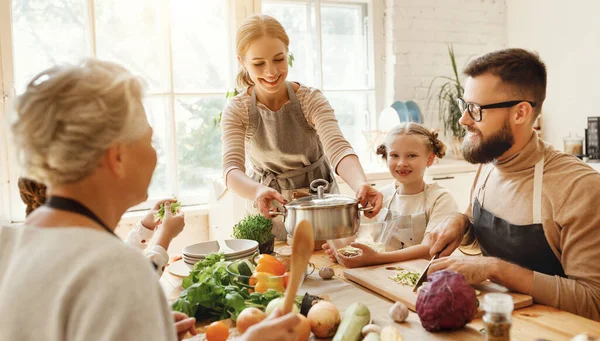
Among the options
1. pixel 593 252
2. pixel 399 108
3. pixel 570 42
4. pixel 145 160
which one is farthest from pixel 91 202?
pixel 570 42

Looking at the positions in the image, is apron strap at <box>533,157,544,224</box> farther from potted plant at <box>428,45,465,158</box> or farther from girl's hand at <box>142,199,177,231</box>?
potted plant at <box>428,45,465,158</box>

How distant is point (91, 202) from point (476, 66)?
1.54 meters

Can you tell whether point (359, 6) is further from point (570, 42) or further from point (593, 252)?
point (593, 252)

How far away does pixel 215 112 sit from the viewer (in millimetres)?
4477

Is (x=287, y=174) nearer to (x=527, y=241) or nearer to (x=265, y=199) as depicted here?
(x=265, y=199)

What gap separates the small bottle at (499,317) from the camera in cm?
107

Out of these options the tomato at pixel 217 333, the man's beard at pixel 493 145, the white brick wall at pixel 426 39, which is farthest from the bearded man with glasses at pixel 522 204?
the white brick wall at pixel 426 39

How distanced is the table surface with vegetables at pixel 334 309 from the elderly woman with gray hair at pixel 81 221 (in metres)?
0.51

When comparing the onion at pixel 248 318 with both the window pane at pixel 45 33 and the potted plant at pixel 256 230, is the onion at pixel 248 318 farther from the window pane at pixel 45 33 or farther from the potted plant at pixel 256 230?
the window pane at pixel 45 33

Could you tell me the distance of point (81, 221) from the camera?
0.83 m

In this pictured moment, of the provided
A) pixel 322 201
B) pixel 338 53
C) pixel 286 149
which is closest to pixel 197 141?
pixel 338 53

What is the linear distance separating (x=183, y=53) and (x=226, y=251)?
282cm

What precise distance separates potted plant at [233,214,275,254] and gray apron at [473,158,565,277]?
846 mm

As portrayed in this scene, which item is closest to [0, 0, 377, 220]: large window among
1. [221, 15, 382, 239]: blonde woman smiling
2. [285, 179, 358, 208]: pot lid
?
[221, 15, 382, 239]: blonde woman smiling
